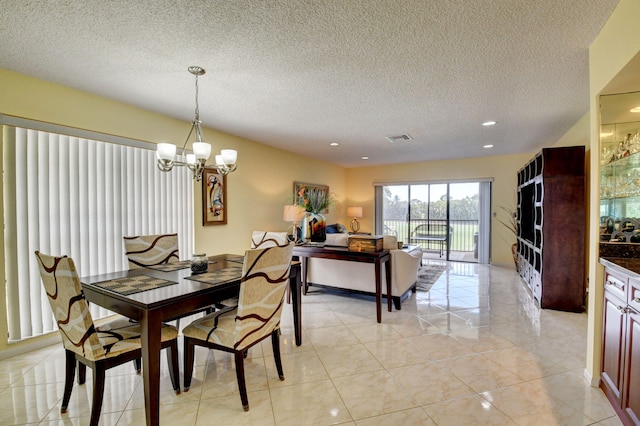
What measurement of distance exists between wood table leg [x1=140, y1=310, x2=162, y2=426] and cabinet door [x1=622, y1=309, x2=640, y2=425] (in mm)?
2535

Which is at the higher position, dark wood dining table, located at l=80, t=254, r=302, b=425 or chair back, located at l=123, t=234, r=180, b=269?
chair back, located at l=123, t=234, r=180, b=269

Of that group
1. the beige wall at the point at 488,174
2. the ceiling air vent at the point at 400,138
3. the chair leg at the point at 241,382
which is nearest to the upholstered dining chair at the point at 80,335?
the chair leg at the point at 241,382

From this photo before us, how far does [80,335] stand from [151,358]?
0.43 m

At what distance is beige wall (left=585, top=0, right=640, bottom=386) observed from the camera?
158cm

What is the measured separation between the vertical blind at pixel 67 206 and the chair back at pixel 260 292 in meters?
2.19

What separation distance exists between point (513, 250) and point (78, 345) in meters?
6.85

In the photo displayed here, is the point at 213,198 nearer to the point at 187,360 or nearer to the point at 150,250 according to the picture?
the point at 150,250

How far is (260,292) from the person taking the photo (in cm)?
189

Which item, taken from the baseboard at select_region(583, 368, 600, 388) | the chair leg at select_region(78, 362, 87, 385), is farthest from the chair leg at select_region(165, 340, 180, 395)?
the baseboard at select_region(583, 368, 600, 388)

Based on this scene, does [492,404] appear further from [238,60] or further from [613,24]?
[238,60]

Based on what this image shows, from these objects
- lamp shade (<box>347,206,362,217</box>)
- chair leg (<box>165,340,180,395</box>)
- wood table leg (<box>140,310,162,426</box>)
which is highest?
lamp shade (<box>347,206,362,217</box>)

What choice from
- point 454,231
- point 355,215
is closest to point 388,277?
point 355,215

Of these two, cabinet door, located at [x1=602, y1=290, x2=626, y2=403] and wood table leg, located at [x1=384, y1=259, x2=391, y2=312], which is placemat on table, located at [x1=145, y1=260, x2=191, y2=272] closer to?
wood table leg, located at [x1=384, y1=259, x2=391, y2=312]

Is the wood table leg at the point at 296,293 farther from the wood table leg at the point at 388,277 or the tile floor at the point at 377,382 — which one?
the wood table leg at the point at 388,277
